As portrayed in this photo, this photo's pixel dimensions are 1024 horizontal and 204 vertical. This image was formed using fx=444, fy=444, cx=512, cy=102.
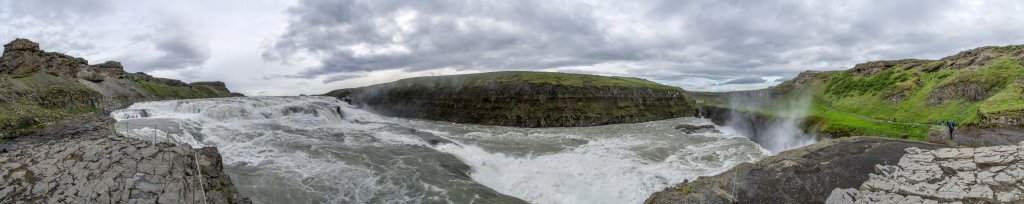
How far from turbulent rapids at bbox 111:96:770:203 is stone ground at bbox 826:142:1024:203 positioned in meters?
7.70

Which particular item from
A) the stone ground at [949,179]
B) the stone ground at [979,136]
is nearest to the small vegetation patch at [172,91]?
the stone ground at [949,179]

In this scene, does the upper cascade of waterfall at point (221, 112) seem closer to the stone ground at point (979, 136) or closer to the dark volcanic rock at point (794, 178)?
the dark volcanic rock at point (794, 178)

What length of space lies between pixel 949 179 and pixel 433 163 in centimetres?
1971

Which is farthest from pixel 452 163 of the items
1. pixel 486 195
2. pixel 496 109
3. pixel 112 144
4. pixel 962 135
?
pixel 496 109

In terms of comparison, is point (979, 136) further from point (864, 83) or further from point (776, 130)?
point (864, 83)

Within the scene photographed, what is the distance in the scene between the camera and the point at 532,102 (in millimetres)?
61250

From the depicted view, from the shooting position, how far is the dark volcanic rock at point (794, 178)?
44.8 feet

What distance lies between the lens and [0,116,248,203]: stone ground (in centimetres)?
1002

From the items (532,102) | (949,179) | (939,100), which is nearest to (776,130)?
(939,100)

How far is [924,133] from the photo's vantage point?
2473cm

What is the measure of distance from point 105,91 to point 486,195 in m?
73.1

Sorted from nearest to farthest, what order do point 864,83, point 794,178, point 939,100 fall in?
1. point 794,178
2. point 939,100
3. point 864,83

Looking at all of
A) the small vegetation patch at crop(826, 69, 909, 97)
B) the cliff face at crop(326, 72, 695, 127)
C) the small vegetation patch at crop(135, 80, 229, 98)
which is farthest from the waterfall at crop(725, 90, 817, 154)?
the small vegetation patch at crop(135, 80, 229, 98)

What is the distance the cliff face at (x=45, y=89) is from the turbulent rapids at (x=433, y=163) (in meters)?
4.05
